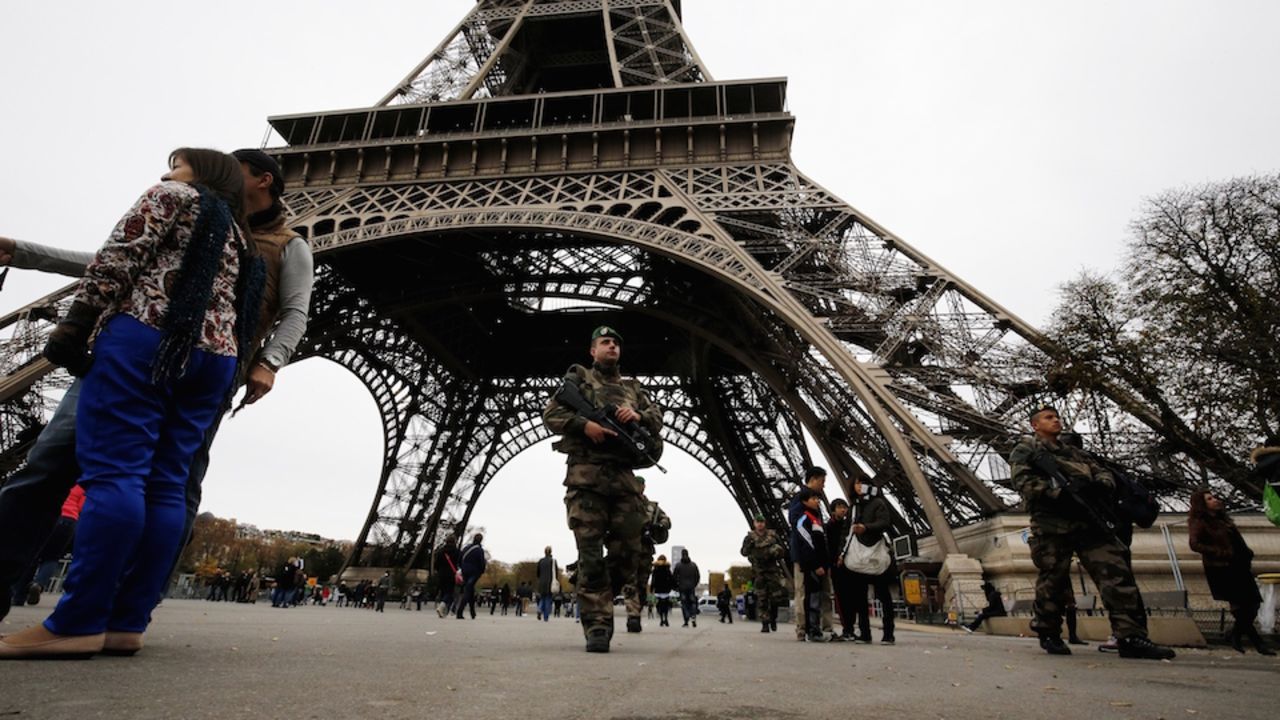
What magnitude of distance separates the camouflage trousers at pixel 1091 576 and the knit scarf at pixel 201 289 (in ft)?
16.9

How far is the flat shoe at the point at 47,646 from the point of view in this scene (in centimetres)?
220

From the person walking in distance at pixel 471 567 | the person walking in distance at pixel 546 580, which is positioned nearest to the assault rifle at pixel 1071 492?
the person walking in distance at pixel 471 567

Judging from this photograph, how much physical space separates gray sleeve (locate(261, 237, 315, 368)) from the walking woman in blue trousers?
0.25m

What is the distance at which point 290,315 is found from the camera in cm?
Answer: 326

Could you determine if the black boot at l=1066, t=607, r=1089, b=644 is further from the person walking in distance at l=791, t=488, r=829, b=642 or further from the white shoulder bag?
the person walking in distance at l=791, t=488, r=829, b=642

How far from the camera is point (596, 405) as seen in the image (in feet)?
14.9

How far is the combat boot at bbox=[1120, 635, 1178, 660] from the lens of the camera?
4461mm

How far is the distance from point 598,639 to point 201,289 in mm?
2726

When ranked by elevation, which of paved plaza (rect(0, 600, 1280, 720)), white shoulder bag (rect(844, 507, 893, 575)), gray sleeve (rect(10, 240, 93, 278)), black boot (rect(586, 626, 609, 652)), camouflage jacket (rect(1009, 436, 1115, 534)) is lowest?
paved plaza (rect(0, 600, 1280, 720))

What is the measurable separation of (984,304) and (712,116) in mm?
9182

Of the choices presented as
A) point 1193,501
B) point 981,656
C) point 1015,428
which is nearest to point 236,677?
point 981,656

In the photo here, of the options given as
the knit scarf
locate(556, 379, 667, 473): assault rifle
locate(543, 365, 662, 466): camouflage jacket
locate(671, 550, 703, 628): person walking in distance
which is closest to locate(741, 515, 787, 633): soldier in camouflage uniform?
locate(671, 550, 703, 628): person walking in distance

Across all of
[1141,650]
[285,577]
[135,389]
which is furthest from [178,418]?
[285,577]

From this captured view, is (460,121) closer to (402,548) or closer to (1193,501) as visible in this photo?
(402,548)
